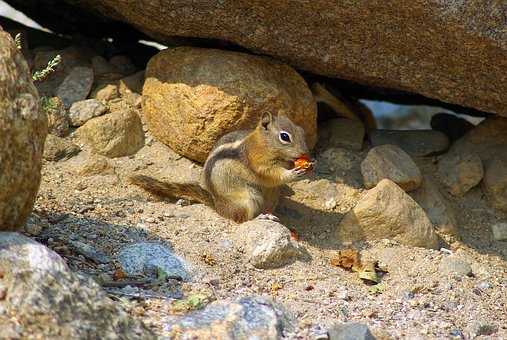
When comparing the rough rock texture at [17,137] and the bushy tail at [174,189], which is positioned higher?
the rough rock texture at [17,137]

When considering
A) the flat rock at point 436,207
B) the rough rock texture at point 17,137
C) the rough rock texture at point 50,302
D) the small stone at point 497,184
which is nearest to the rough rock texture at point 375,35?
the small stone at point 497,184

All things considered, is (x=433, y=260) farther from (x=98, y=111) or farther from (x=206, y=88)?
(x=98, y=111)

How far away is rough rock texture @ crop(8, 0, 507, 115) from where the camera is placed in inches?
266

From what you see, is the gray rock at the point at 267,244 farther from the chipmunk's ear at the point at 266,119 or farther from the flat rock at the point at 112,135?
the flat rock at the point at 112,135

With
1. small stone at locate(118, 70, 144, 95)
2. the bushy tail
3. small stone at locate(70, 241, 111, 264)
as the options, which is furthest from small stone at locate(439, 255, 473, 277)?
small stone at locate(118, 70, 144, 95)

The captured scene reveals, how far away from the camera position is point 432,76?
743 centimetres

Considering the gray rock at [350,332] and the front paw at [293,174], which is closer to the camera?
the gray rock at [350,332]

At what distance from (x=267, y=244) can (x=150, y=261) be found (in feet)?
3.02

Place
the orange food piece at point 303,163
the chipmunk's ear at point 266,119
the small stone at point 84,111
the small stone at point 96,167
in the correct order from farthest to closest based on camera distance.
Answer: the small stone at point 84,111 → the small stone at point 96,167 → the chipmunk's ear at point 266,119 → the orange food piece at point 303,163

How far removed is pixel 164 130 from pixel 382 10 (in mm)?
2289

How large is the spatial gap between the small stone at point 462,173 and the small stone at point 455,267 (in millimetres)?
1260

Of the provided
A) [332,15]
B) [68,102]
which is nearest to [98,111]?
[68,102]

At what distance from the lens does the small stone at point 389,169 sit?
7836 millimetres

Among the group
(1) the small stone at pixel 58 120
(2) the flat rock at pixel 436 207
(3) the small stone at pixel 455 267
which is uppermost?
(1) the small stone at pixel 58 120
